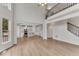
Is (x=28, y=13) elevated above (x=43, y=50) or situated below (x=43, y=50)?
above

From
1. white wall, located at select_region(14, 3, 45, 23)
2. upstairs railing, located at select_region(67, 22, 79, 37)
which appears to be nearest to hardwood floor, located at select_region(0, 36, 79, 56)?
upstairs railing, located at select_region(67, 22, 79, 37)

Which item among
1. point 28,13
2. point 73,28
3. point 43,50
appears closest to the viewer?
point 43,50

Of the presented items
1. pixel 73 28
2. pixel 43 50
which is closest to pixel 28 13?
pixel 73 28

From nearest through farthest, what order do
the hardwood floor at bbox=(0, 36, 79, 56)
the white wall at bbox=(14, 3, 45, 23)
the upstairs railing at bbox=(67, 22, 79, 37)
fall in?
the hardwood floor at bbox=(0, 36, 79, 56)
the upstairs railing at bbox=(67, 22, 79, 37)
the white wall at bbox=(14, 3, 45, 23)

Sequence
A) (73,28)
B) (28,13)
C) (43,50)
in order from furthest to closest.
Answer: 1. (28,13)
2. (73,28)
3. (43,50)

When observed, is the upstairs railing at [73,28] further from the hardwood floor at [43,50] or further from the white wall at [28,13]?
the white wall at [28,13]

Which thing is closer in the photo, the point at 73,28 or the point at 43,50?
the point at 43,50

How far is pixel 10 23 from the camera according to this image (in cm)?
810

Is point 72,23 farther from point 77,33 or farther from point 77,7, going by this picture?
point 77,7

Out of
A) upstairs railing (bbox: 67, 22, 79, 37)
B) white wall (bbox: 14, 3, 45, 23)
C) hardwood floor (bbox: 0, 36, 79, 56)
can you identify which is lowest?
hardwood floor (bbox: 0, 36, 79, 56)

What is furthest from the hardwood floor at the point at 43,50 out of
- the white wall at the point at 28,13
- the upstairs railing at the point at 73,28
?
the white wall at the point at 28,13

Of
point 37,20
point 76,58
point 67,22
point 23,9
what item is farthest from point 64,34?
point 76,58

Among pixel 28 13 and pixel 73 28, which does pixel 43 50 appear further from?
pixel 28 13

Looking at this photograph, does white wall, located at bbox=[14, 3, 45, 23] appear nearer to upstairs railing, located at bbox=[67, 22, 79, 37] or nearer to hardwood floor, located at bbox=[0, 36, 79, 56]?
upstairs railing, located at bbox=[67, 22, 79, 37]
